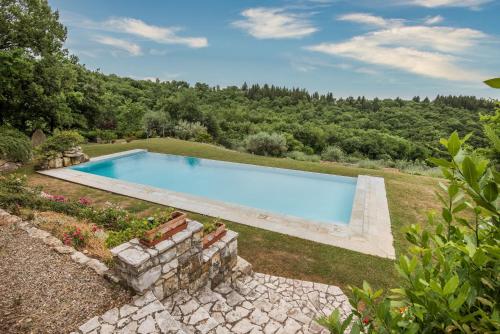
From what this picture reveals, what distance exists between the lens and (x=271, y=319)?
12.0 feet

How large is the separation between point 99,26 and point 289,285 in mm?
20433

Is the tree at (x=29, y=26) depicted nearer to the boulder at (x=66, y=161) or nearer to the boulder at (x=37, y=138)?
the boulder at (x=37, y=138)

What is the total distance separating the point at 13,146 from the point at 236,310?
12511mm

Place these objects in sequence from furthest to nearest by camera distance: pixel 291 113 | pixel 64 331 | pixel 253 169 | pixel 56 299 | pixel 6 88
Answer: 1. pixel 291 113
2. pixel 253 169
3. pixel 6 88
4. pixel 56 299
5. pixel 64 331

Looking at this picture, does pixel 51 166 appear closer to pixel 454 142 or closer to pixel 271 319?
pixel 271 319

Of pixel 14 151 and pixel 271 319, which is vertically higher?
pixel 14 151

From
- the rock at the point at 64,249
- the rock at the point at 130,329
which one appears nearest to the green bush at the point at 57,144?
the rock at the point at 64,249

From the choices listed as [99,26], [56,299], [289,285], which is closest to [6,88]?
[99,26]

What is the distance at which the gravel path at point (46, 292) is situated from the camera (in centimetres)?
285

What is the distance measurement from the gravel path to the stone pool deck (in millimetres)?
4272

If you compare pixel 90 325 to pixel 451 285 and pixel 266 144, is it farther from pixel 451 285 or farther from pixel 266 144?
pixel 266 144

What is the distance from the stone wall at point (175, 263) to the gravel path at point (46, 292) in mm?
333

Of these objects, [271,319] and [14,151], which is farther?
[14,151]

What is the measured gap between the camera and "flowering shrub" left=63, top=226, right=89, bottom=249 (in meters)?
4.41
